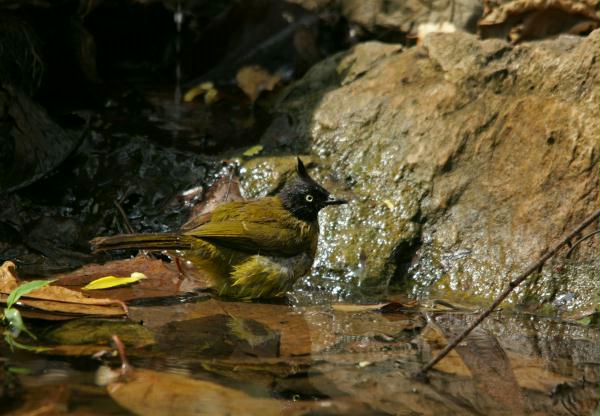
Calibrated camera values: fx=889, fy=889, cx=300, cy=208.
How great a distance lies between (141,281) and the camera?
5.64 meters

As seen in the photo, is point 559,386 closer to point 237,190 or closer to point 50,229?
point 237,190

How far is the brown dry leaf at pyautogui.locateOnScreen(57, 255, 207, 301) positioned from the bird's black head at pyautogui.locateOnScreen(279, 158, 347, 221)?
795mm

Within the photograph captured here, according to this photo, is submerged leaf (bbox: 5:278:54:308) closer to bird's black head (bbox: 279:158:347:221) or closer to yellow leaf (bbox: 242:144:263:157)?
bird's black head (bbox: 279:158:347:221)

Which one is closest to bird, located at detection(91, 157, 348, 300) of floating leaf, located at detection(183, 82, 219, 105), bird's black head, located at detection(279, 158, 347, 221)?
bird's black head, located at detection(279, 158, 347, 221)

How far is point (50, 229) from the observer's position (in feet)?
21.0

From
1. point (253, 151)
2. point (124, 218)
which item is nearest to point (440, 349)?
point (253, 151)

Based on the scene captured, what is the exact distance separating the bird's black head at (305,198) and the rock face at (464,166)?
330 mm

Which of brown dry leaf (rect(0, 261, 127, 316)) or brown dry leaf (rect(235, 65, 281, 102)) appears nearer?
brown dry leaf (rect(0, 261, 127, 316))

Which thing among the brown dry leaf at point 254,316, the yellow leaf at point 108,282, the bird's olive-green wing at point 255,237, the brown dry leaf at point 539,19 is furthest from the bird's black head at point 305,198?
the brown dry leaf at point 539,19

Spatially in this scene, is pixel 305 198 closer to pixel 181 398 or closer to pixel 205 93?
pixel 205 93

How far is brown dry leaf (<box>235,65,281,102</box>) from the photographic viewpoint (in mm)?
7742

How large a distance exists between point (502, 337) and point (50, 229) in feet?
10.9

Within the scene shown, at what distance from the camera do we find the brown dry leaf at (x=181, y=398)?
347cm

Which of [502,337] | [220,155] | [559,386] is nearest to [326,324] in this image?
[502,337]
